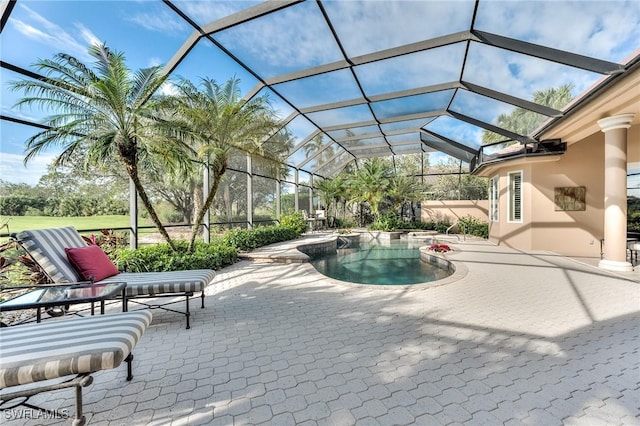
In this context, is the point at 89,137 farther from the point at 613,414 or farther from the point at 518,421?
the point at 613,414

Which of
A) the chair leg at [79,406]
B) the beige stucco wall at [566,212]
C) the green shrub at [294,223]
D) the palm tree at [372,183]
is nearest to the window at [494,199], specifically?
the beige stucco wall at [566,212]

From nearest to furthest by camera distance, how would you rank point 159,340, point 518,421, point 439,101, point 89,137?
point 518,421
point 159,340
point 89,137
point 439,101

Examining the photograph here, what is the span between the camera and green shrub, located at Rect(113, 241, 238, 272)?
5931 millimetres

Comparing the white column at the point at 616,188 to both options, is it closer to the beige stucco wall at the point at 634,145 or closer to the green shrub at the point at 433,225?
the beige stucco wall at the point at 634,145

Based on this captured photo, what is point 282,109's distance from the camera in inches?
405

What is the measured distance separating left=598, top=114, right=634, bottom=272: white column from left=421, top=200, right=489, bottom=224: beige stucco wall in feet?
35.5

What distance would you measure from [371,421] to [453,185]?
19.4 meters

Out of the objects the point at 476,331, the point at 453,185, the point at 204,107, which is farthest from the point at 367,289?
the point at 453,185

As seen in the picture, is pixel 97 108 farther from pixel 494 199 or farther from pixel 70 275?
pixel 494 199

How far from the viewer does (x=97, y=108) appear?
5.37 metres

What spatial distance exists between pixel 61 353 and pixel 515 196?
12320 millimetres

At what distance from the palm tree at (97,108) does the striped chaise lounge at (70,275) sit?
1.97m

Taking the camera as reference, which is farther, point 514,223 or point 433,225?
point 433,225

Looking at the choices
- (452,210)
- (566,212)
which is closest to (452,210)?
(452,210)
